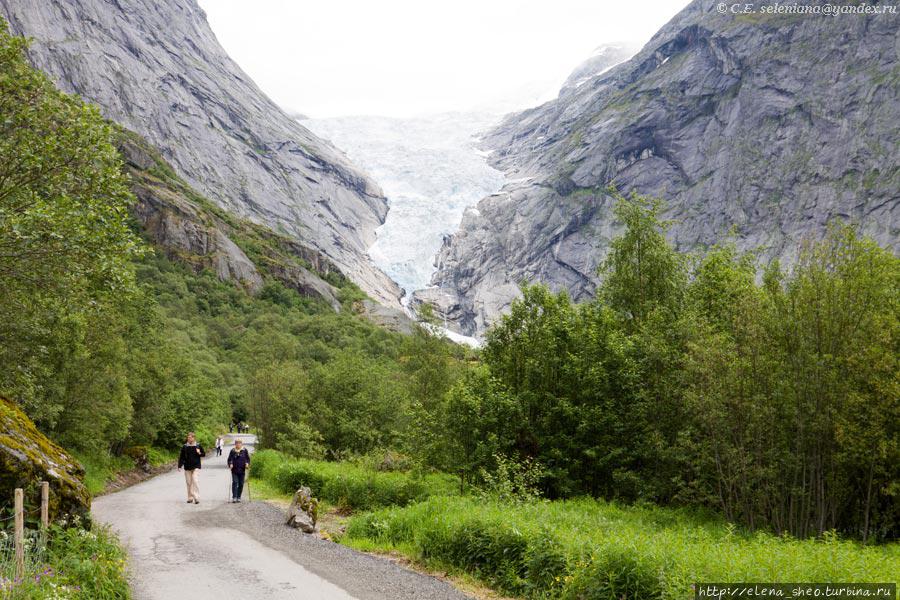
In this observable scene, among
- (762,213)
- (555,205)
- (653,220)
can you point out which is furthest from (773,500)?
(555,205)

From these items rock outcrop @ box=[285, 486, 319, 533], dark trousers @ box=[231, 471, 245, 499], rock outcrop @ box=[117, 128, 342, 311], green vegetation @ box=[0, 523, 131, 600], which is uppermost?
rock outcrop @ box=[117, 128, 342, 311]

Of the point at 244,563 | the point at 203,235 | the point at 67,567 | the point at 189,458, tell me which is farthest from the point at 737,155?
the point at 67,567

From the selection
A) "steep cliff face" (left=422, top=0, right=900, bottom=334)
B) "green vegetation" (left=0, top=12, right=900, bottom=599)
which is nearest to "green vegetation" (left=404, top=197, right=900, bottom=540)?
"green vegetation" (left=0, top=12, right=900, bottom=599)

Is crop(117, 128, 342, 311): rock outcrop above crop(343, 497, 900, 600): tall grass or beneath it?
above

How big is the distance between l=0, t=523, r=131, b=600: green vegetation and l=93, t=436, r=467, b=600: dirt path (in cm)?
62

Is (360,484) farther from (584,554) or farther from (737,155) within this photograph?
(737,155)

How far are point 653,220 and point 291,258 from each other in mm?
139367

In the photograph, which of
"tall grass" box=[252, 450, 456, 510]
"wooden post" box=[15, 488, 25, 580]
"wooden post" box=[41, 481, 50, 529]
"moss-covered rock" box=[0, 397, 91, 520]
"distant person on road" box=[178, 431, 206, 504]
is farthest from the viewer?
"distant person on road" box=[178, 431, 206, 504]

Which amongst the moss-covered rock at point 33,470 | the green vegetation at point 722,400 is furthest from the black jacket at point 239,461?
the moss-covered rock at point 33,470

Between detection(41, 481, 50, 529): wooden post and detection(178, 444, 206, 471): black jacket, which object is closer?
detection(41, 481, 50, 529): wooden post

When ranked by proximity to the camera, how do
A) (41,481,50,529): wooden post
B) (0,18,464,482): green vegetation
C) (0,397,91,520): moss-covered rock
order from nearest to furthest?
1. (41,481,50,529): wooden post
2. (0,397,91,520): moss-covered rock
3. (0,18,464,482): green vegetation

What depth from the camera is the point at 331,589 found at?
9805 mm

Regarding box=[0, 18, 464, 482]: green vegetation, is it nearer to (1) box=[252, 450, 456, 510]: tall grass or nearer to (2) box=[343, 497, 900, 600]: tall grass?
(1) box=[252, 450, 456, 510]: tall grass

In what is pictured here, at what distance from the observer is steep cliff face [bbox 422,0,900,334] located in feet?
431
